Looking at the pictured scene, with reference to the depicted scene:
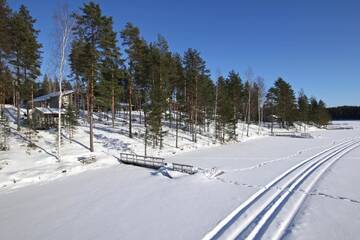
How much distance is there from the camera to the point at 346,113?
565 feet

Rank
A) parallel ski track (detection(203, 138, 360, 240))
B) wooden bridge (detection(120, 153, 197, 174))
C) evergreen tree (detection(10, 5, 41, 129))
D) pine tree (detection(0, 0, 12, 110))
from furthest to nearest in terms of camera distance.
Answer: evergreen tree (detection(10, 5, 41, 129)), pine tree (detection(0, 0, 12, 110)), wooden bridge (detection(120, 153, 197, 174)), parallel ski track (detection(203, 138, 360, 240))

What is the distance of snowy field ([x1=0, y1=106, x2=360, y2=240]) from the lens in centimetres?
1081

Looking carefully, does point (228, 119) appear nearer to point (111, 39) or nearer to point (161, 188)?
point (111, 39)

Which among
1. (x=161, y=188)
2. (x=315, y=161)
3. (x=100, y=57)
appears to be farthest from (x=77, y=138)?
(x=315, y=161)

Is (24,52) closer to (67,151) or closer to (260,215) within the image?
(67,151)

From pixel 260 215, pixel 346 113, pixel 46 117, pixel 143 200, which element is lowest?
pixel 143 200

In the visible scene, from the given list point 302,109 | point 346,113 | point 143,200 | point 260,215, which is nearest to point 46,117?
point 143,200

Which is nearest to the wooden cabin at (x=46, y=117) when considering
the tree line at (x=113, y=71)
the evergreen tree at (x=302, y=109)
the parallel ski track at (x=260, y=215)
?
the tree line at (x=113, y=71)

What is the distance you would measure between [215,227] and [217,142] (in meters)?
34.9

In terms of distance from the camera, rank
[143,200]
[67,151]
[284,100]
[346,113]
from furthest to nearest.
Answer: [346,113] → [284,100] → [67,151] → [143,200]

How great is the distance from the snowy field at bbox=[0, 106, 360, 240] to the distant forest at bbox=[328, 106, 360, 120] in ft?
538

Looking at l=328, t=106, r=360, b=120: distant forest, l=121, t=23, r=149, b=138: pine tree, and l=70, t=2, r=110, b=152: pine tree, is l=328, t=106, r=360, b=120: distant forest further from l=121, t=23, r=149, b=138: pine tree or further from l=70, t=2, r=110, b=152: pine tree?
l=70, t=2, r=110, b=152: pine tree

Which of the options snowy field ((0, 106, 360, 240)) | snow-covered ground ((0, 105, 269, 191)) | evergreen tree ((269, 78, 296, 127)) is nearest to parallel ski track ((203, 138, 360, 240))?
snowy field ((0, 106, 360, 240))

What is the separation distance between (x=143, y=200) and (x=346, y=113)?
188 m
